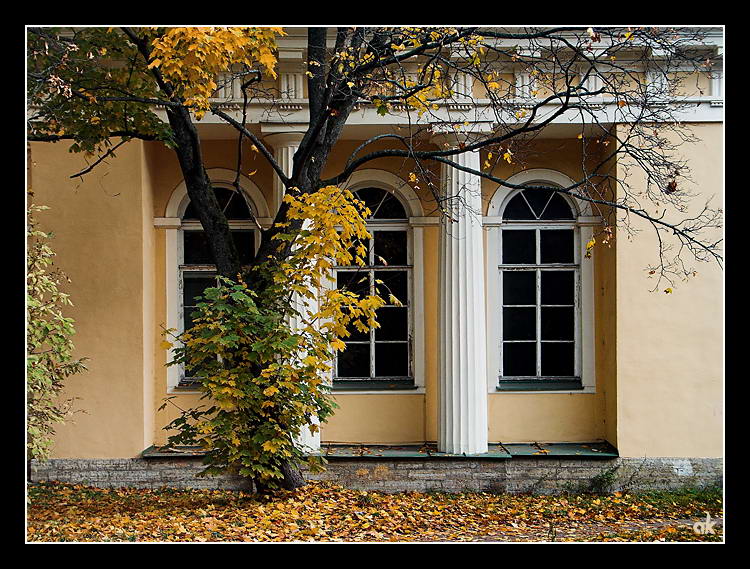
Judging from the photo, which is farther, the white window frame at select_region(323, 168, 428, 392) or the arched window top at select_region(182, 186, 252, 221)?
the arched window top at select_region(182, 186, 252, 221)

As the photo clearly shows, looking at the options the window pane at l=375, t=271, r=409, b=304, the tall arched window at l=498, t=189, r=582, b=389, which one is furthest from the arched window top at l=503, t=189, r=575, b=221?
the window pane at l=375, t=271, r=409, b=304

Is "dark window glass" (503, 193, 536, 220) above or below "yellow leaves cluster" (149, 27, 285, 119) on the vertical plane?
below

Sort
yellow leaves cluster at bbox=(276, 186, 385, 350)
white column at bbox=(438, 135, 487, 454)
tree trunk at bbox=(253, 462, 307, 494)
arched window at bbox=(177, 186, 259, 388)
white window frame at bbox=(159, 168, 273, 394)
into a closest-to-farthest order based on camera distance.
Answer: yellow leaves cluster at bbox=(276, 186, 385, 350), tree trunk at bbox=(253, 462, 307, 494), white column at bbox=(438, 135, 487, 454), white window frame at bbox=(159, 168, 273, 394), arched window at bbox=(177, 186, 259, 388)

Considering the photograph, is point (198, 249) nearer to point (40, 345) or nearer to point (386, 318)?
point (386, 318)

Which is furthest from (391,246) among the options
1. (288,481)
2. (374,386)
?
(288,481)

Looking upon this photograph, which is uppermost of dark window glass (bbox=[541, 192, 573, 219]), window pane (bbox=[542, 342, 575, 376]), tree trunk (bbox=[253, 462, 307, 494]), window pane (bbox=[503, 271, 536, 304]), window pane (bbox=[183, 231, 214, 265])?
dark window glass (bbox=[541, 192, 573, 219])

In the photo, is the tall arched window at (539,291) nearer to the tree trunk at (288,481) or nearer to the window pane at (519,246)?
the window pane at (519,246)

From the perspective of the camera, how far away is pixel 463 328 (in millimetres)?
10328

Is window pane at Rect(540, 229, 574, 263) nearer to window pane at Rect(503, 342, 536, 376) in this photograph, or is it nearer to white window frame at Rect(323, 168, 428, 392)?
window pane at Rect(503, 342, 536, 376)

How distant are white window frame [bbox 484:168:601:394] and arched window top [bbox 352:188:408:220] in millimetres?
1152

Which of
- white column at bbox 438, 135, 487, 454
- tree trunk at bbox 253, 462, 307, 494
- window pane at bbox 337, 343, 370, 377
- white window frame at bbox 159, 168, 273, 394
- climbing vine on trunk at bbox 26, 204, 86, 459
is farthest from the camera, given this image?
window pane at bbox 337, 343, 370, 377

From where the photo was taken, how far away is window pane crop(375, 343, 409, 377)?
441 inches

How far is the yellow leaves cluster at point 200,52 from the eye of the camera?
24.5ft

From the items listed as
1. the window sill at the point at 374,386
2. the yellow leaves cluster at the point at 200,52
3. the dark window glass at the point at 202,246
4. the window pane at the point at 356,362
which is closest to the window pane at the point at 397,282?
the window pane at the point at 356,362
